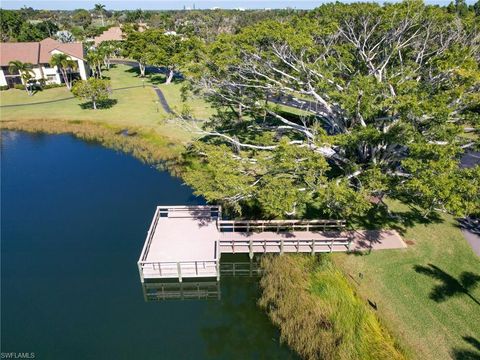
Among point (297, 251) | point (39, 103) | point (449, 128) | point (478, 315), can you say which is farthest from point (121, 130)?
point (478, 315)

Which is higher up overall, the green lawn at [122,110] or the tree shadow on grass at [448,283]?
the green lawn at [122,110]

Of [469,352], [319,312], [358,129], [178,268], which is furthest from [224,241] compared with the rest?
[469,352]

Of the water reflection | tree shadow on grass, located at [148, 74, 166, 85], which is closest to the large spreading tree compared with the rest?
the water reflection

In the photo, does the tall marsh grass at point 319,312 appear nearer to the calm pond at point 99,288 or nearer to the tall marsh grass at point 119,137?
the calm pond at point 99,288

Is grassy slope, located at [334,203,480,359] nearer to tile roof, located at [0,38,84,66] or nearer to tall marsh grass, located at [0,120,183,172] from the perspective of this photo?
tall marsh grass, located at [0,120,183,172]

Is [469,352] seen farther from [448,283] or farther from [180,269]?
[180,269]

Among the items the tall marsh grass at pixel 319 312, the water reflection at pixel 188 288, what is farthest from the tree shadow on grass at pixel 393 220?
the water reflection at pixel 188 288
